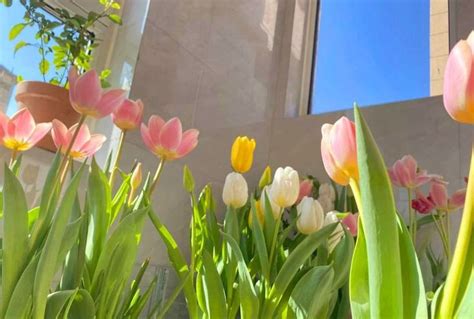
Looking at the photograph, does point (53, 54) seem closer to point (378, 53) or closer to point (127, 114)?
point (127, 114)

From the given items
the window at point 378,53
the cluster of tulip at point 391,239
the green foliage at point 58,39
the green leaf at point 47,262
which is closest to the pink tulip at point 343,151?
the cluster of tulip at point 391,239

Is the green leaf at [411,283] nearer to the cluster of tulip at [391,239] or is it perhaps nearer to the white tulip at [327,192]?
the cluster of tulip at [391,239]

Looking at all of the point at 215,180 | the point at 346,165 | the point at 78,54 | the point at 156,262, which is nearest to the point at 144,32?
the point at 78,54

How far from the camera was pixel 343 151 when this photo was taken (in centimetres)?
35

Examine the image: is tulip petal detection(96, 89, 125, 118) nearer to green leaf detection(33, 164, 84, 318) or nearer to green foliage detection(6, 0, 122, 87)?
green leaf detection(33, 164, 84, 318)

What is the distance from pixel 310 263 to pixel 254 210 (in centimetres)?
14

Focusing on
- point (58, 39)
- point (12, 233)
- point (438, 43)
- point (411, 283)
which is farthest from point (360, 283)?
point (438, 43)

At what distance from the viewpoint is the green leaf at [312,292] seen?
0.52 meters

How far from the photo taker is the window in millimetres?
1378

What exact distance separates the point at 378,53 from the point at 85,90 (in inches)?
50.9

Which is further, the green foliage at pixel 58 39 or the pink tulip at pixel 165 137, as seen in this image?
the green foliage at pixel 58 39

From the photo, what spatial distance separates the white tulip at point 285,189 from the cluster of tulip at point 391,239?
249mm

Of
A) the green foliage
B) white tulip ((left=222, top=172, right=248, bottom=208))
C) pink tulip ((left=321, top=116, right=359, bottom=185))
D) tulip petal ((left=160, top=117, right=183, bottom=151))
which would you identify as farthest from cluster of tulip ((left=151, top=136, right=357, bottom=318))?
the green foliage

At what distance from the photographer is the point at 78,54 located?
34.7 inches
